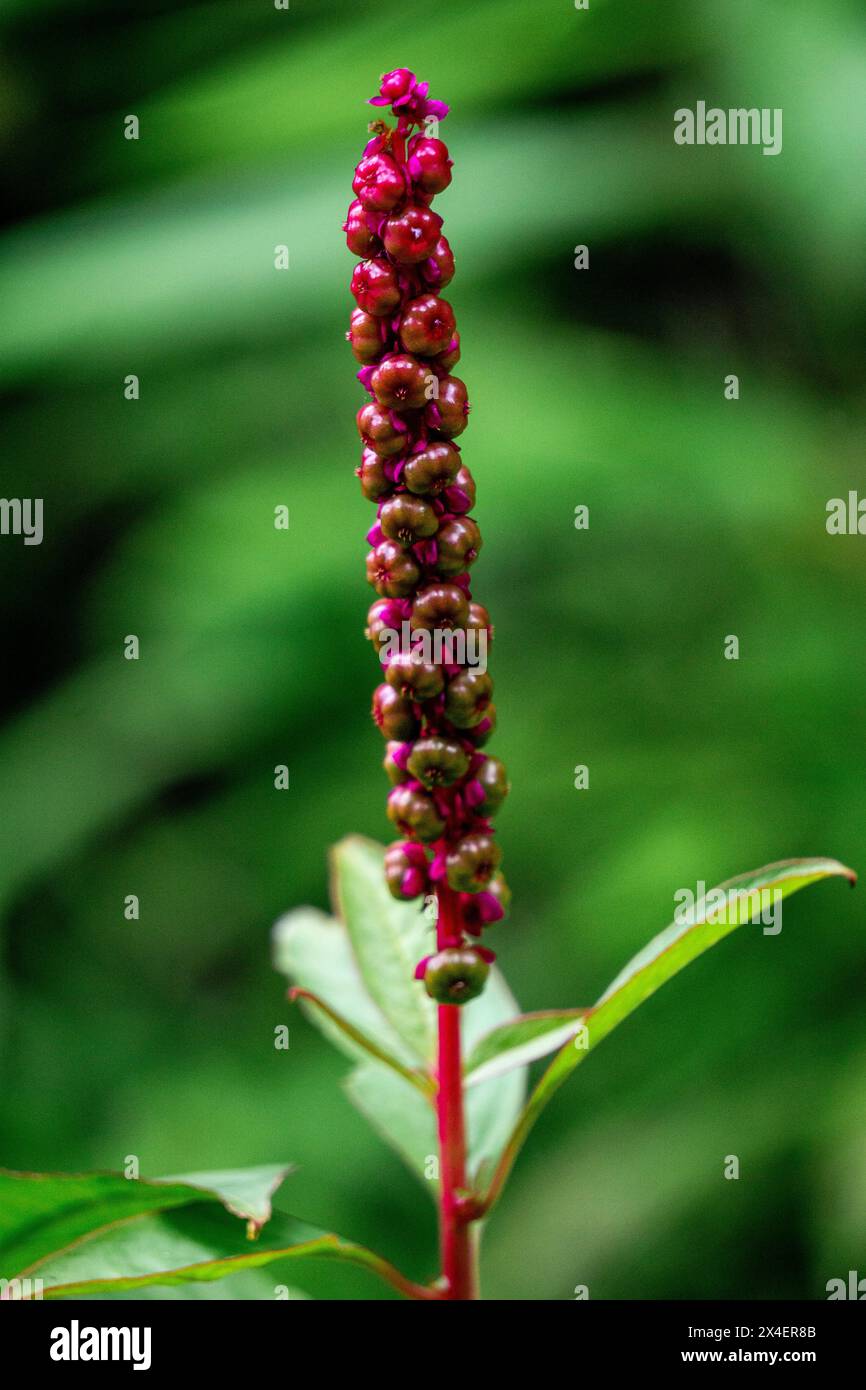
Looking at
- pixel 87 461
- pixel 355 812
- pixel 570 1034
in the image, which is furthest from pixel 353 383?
pixel 570 1034

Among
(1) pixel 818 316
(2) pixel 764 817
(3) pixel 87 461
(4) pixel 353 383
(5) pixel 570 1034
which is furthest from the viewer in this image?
(3) pixel 87 461

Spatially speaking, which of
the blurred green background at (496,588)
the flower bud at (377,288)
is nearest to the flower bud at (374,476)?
the flower bud at (377,288)

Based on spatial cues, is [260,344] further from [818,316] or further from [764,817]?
[764,817]

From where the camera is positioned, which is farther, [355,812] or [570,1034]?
[355,812]

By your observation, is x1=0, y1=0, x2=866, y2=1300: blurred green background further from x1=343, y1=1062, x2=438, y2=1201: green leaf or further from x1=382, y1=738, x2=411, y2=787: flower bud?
x1=382, y1=738, x2=411, y2=787: flower bud

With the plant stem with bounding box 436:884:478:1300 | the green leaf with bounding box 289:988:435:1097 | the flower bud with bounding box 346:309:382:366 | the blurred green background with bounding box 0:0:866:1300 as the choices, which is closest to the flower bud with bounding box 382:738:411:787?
the plant stem with bounding box 436:884:478:1300

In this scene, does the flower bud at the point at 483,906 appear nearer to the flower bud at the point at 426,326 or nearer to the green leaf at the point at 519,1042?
the green leaf at the point at 519,1042
